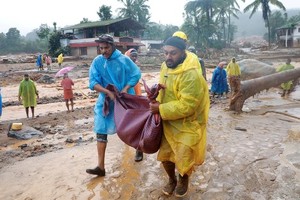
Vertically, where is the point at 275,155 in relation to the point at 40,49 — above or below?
below

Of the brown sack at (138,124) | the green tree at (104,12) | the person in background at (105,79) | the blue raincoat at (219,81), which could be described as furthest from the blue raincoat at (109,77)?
the green tree at (104,12)

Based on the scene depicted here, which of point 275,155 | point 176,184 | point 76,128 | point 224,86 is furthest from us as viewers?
point 224,86

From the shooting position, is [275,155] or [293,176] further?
[275,155]

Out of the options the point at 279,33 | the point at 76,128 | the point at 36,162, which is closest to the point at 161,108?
the point at 36,162

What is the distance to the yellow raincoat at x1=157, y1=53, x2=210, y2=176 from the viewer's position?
256 cm

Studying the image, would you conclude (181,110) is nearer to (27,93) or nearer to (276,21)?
(27,93)

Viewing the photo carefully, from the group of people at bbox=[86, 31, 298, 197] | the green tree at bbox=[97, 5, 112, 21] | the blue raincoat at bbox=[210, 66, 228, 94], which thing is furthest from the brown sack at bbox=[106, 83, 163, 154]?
the green tree at bbox=[97, 5, 112, 21]

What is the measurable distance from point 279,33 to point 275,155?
161 ft

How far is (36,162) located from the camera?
4.62m

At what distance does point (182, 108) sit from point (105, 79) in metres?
1.42

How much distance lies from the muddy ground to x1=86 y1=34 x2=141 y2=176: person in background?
1.49 ft

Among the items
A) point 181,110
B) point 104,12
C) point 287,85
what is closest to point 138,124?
point 181,110

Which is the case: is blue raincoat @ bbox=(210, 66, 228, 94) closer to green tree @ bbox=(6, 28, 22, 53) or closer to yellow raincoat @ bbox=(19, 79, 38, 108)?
yellow raincoat @ bbox=(19, 79, 38, 108)

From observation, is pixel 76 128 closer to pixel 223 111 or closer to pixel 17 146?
pixel 17 146
